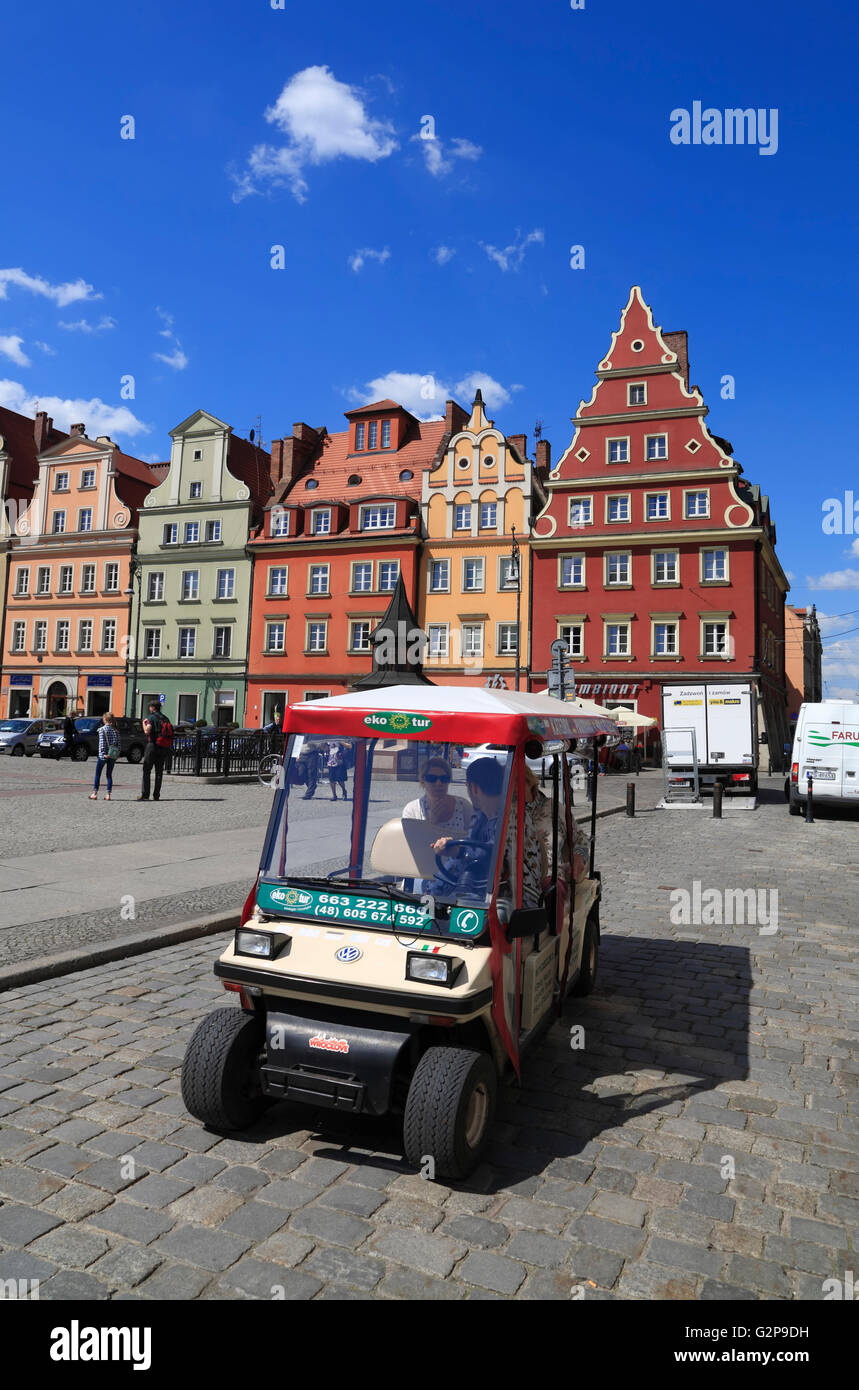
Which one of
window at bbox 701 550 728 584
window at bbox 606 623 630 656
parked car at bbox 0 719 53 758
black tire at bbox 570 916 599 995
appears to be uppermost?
window at bbox 701 550 728 584

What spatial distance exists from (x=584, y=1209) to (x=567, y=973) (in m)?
2.04

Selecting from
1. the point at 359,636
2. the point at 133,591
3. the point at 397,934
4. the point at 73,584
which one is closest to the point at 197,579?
the point at 133,591

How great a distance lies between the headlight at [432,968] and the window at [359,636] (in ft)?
133

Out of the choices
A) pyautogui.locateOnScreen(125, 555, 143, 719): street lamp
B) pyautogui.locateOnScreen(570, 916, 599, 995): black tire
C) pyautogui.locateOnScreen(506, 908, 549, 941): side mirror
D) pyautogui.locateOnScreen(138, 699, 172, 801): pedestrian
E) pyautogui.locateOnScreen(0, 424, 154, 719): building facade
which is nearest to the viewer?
pyautogui.locateOnScreen(506, 908, 549, 941): side mirror

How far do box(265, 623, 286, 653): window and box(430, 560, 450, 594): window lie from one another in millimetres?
8524

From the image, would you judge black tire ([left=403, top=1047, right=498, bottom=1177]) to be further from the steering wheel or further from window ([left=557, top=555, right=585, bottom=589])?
window ([left=557, top=555, right=585, bottom=589])

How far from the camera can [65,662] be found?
168ft

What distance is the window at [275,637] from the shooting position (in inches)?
1834

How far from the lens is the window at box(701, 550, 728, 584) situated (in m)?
38.1

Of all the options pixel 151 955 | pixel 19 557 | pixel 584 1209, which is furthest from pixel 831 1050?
pixel 19 557

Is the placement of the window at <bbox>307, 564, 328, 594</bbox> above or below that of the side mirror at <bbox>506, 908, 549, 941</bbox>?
above

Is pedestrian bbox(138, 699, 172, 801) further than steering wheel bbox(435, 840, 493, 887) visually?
Yes

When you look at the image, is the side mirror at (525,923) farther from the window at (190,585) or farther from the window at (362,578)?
the window at (190,585)

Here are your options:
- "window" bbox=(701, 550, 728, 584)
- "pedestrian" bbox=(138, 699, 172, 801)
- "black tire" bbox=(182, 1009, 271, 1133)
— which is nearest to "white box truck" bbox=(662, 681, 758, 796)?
"pedestrian" bbox=(138, 699, 172, 801)
